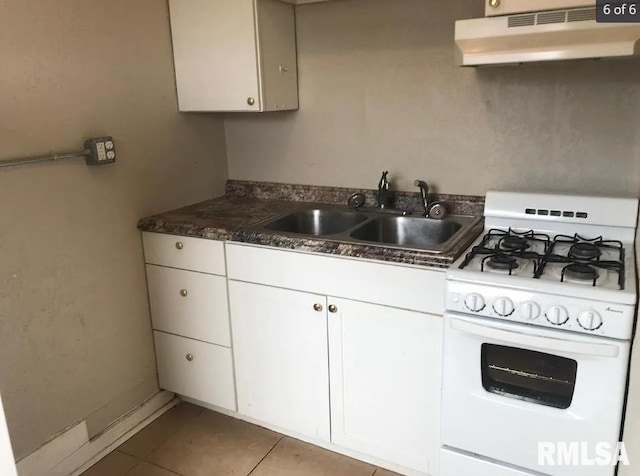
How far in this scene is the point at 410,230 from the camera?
2297 millimetres

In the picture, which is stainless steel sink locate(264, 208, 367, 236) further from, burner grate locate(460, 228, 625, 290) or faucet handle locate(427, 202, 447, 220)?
burner grate locate(460, 228, 625, 290)

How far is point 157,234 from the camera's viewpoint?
7.57ft

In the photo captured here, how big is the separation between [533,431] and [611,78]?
1286 mm

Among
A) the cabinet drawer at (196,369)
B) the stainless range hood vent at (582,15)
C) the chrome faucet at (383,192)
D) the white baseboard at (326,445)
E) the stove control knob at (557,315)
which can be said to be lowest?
the white baseboard at (326,445)

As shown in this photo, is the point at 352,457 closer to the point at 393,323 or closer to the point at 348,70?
the point at 393,323

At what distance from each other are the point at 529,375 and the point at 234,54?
1721 mm

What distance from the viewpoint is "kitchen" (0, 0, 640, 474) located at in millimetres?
1889

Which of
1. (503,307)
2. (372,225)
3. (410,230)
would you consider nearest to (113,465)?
(372,225)

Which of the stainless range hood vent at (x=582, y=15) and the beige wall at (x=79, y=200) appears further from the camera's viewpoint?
the beige wall at (x=79, y=200)

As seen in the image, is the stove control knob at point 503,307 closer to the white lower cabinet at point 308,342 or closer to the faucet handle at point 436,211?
the white lower cabinet at point 308,342

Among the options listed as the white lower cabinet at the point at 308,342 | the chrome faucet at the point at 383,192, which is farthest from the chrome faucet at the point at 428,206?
the white lower cabinet at the point at 308,342

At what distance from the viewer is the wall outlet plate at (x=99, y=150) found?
204cm

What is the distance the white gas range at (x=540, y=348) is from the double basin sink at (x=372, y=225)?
1.02 feet

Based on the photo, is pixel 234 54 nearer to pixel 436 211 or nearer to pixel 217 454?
pixel 436 211
